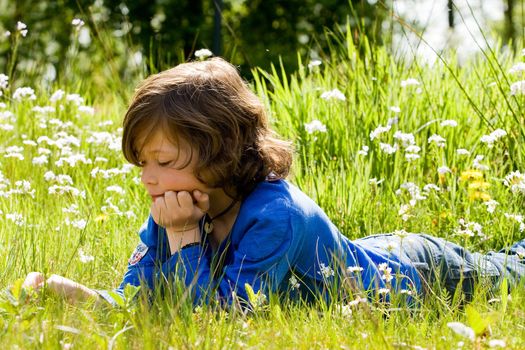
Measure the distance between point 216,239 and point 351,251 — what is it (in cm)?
46

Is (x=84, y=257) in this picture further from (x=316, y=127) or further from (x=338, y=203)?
(x=316, y=127)

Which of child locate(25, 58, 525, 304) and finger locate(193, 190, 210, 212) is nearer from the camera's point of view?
child locate(25, 58, 525, 304)

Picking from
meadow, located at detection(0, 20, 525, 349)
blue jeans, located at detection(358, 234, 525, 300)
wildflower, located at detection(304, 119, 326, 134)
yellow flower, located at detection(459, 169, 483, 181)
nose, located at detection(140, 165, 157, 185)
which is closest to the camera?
meadow, located at detection(0, 20, 525, 349)

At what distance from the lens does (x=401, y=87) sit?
4.48 m

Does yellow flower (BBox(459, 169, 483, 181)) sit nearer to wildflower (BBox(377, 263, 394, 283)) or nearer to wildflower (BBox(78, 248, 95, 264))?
wildflower (BBox(377, 263, 394, 283))

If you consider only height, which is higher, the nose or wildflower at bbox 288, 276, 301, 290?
the nose

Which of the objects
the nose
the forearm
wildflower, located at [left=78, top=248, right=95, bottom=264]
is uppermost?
the nose

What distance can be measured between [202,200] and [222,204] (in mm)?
174

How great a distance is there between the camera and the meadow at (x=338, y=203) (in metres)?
2.11

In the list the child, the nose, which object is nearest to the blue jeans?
the child

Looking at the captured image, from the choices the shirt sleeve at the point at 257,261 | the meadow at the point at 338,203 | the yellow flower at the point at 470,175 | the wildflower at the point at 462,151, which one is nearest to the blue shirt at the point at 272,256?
the shirt sleeve at the point at 257,261

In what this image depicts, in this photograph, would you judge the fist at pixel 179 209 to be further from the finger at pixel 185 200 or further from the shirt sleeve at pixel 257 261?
the shirt sleeve at pixel 257 261

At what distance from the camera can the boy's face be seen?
2676 mm

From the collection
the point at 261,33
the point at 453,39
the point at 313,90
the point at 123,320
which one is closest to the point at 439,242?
the point at 123,320
